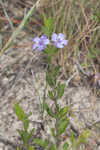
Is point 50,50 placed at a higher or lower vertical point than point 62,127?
higher

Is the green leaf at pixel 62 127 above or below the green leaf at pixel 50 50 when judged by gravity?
below

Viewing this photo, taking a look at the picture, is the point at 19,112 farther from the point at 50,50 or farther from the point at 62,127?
the point at 50,50

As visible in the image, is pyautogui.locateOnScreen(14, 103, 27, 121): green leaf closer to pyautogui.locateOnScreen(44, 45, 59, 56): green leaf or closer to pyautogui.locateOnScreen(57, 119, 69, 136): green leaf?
pyautogui.locateOnScreen(57, 119, 69, 136): green leaf

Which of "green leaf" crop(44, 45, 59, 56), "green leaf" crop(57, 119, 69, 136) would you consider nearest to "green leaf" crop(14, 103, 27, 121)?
"green leaf" crop(57, 119, 69, 136)

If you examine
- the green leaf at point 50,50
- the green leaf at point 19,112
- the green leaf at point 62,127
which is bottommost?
the green leaf at point 62,127

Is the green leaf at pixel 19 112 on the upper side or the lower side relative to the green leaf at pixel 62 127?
upper

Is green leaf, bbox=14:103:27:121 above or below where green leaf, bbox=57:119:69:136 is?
above

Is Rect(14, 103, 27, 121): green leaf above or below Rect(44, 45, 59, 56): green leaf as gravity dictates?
below

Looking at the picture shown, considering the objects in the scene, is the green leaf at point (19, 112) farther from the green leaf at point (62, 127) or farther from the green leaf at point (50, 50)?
the green leaf at point (50, 50)

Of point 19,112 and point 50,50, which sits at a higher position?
point 50,50

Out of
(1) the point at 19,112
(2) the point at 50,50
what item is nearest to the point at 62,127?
(1) the point at 19,112

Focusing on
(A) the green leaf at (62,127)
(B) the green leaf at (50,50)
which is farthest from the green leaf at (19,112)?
(B) the green leaf at (50,50)

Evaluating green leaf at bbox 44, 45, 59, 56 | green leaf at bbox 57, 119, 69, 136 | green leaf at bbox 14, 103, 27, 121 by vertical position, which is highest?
green leaf at bbox 44, 45, 59, 56
